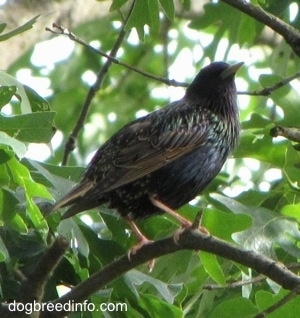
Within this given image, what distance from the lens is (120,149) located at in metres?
5.12

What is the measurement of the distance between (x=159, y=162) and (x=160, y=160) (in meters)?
0.02

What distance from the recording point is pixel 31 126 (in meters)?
4.22

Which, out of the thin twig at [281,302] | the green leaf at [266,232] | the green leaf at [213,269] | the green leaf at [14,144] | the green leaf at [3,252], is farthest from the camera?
the green leaf at [266,232]

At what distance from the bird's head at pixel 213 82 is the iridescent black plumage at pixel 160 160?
221 mm

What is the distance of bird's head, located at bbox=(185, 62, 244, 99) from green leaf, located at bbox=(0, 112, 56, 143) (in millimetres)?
1584

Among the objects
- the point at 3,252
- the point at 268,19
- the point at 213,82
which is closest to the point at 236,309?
the point at 3,252

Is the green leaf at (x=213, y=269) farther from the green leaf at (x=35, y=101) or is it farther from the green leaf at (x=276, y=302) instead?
the green leaf at (x=35, y=101)

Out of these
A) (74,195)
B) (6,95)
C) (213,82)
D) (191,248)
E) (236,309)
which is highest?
(213,82)

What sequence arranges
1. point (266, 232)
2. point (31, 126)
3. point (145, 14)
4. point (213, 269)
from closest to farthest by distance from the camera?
1. point (31, 126)
2. point (213, 269)
3. point (266, 232)
4. point (145, 14)

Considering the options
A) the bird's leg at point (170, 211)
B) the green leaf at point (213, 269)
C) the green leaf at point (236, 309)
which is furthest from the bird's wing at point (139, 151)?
the green leaf at point (236, 309)

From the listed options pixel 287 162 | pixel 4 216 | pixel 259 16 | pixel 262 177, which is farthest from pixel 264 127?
pixel 4 216

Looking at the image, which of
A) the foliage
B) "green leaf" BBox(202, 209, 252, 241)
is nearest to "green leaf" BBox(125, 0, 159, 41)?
the foliage

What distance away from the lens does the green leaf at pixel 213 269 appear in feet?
14.4

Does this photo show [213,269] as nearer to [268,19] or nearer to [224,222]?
[224,222]
